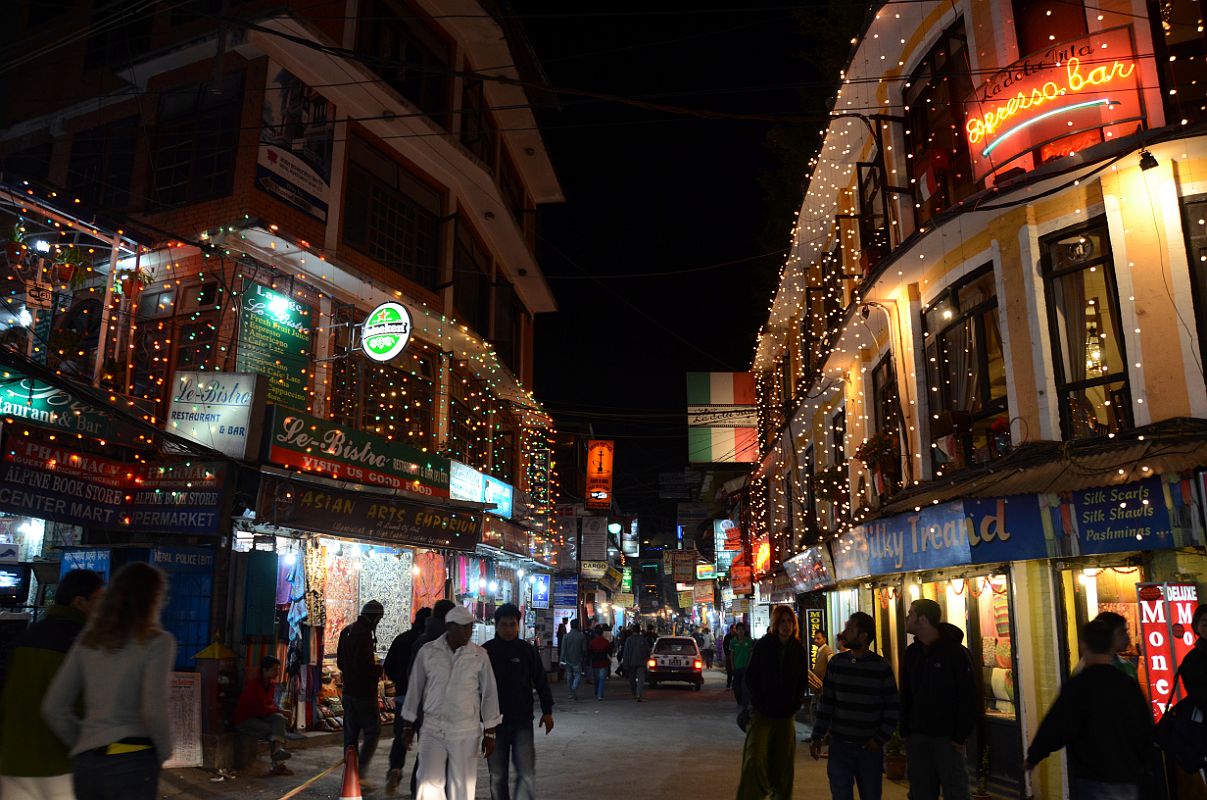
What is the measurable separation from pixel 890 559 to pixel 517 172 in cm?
1926

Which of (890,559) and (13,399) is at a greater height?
(13,399)

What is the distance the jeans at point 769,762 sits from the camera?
7895mm

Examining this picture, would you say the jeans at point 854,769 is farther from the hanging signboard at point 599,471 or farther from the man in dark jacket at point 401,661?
the hanging signboard at point 599,471

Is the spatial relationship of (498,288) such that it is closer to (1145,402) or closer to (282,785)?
(282,785)

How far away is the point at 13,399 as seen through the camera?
10844mm

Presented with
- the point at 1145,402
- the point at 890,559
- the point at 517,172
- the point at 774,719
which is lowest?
the point at 774,719

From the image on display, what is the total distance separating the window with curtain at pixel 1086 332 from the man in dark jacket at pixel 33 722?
9.25 metres

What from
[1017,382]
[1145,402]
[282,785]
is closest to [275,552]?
[282,785]

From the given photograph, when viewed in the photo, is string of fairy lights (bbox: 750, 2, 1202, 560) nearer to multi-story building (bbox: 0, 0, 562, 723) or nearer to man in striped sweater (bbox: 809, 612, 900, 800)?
man in striped sweater (bbox: 809, 612, 900, 800)

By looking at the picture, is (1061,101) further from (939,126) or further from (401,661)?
(401,661)

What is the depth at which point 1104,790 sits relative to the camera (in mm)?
5000

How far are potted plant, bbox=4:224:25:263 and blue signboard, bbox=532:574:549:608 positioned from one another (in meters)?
21.0

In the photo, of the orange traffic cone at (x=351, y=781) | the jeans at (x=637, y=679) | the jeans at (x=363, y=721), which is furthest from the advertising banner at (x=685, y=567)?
the orange traffic cone at (x=351, y=781)

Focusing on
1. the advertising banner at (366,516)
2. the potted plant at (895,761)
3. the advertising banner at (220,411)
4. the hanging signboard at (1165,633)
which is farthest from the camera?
the advertising banner at (366,516)
